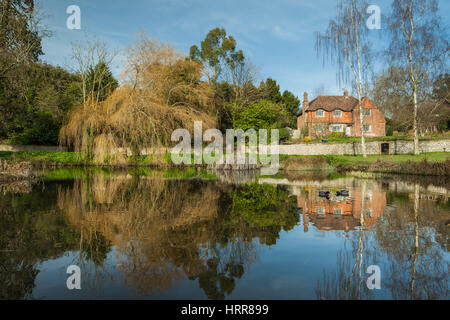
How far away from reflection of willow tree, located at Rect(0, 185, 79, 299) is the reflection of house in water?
4.87 metres

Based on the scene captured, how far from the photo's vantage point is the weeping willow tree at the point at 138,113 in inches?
953

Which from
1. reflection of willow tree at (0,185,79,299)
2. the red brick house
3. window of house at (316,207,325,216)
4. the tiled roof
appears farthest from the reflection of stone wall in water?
the tiled roof

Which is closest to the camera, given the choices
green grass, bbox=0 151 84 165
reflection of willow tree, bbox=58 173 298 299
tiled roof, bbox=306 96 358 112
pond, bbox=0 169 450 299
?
pond, bbox=0 169 450 299

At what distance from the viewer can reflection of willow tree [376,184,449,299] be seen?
3656 millimetres

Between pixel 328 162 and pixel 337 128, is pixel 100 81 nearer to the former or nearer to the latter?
pixel 328 162

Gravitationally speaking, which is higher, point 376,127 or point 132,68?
point 132,68

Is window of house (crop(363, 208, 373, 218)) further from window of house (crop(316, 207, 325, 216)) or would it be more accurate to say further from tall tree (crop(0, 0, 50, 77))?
tall tree (crop(0, 0, 50, 77))

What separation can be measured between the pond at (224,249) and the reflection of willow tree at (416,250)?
0.7 inches

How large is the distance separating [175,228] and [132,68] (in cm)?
2260

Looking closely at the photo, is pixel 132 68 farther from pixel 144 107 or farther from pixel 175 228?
pixel 175 228

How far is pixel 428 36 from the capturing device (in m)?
24.3

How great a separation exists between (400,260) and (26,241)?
6.28 meters

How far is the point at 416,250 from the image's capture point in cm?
490

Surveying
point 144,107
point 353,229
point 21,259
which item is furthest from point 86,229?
A: point 144,107
